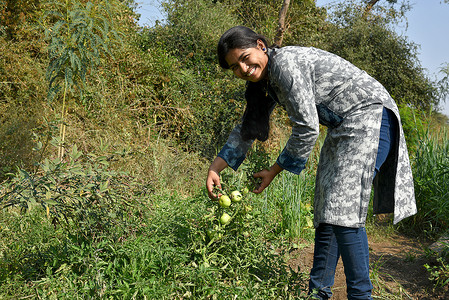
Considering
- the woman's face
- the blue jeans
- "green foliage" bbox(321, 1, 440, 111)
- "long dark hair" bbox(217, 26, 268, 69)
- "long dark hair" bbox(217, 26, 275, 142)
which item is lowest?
the blue jeans

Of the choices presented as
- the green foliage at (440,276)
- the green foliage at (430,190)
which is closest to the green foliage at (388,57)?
the green foliage at (430,190)

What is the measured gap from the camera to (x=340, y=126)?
2014mm

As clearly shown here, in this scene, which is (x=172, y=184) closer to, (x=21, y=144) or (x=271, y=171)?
(x=21, y=144)

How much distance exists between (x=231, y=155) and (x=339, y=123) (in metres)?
0.61

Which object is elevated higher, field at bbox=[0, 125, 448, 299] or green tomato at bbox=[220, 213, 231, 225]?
green tomato at bbox=[220, 213, 231, 225]

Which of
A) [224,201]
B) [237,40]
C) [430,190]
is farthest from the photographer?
[430,190]

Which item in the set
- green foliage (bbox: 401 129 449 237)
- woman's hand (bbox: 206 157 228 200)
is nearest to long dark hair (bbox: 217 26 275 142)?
woman's hand (bbox: 206 157 228 200)

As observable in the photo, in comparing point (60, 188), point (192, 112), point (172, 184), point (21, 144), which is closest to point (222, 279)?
point (60, 188)

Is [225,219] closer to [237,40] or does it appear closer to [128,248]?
[128,248]

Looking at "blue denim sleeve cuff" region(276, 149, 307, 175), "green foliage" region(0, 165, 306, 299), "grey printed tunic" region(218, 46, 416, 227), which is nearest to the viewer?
"grey printed tunic" region(218, 46, 416, 227)

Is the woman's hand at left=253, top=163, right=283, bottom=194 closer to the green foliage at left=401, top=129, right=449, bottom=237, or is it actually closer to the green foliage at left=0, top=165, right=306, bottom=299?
the green foliage at left=0, top=165, right=306, bottom=299

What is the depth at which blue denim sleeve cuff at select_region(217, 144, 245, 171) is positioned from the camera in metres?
2.30

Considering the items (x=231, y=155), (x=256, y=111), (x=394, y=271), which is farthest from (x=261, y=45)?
(x=394, y=271)

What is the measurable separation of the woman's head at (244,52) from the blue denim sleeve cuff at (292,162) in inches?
15.9
